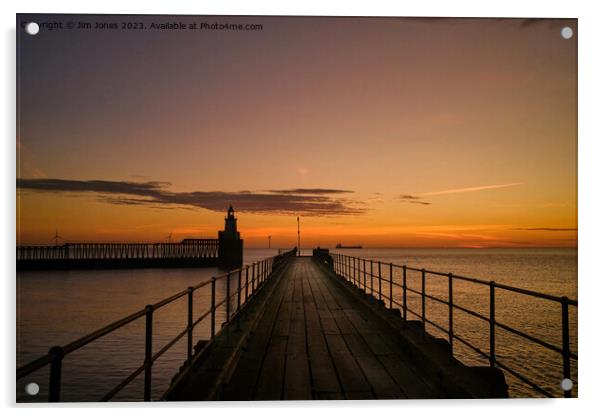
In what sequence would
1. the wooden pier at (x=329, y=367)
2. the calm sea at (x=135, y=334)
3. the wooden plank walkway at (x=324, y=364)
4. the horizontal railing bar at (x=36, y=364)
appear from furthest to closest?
the calm sea at (x=135, y=334)
the wooden plank walkway at (x=324, y=364)
the wooden pier at (x=329, y=367)
the horizontal railing bar at (x=36, y=364)

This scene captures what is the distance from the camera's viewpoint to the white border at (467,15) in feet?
17.5

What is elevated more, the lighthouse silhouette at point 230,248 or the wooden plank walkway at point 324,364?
the wooden plank walkway at point 324,364

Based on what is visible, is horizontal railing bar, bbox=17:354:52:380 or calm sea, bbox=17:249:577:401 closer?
horizontal railing bar, bbox=17:354:52:380

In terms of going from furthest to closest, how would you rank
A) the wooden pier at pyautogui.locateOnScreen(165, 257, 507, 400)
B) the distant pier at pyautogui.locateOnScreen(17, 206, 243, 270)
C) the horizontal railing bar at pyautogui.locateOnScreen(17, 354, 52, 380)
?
the distant pier at pyautogui.locateOnScreen(17, 206, 243, 270), the wooden pier at pyautogui.locateOnScreen(165, 257, 507, 400), the horizontal railing bar at pyautogui.locateOnScreen(17, 354, 52, 380)

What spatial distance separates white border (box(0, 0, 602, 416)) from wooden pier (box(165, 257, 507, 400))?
91 centimetres

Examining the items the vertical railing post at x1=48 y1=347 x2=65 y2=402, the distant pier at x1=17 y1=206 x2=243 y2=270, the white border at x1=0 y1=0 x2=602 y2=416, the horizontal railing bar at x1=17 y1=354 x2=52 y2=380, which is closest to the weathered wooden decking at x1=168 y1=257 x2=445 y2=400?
the white border at x1=0 y1=0 x2=602 y2=416

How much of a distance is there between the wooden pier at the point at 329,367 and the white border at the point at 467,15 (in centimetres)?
91

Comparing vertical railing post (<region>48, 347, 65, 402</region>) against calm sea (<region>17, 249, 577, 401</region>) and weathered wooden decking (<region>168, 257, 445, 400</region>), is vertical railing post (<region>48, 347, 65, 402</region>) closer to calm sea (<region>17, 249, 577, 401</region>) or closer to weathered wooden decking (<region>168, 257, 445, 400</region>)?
weathered wooden decking (<region>168, 257, 445, 400</region>)

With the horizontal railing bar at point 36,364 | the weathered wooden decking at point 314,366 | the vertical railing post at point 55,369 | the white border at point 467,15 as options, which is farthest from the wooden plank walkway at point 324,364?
the horizontal railing bar at point 36,364

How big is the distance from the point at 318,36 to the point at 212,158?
150 inches

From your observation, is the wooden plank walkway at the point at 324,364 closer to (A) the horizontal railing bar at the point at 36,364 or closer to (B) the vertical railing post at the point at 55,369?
(B) the vertical railing post at the point at 55,369

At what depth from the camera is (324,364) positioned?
5.20m

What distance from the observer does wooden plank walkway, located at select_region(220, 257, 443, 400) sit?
4465 mm

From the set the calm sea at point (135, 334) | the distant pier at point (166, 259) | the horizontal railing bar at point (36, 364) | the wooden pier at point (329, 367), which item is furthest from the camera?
the distant pier at point (166, 259)
